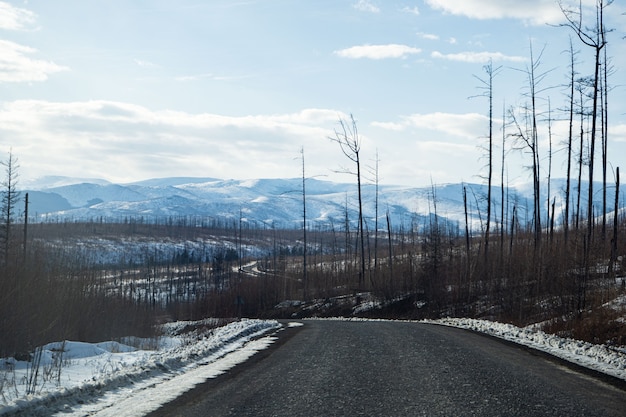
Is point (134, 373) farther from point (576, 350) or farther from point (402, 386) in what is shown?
point (576, 350)

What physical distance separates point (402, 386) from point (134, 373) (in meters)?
4.63

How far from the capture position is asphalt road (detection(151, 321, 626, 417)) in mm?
7520

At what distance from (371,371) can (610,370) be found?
4430 millimetres

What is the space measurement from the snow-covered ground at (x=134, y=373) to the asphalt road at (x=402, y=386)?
553mm

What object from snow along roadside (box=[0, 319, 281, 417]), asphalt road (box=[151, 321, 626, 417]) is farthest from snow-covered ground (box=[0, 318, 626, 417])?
asphalt road (box=[151, 321, 626, 417])

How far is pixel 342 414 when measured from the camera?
7.28m

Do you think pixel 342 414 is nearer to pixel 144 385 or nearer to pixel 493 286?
pixel 144 385

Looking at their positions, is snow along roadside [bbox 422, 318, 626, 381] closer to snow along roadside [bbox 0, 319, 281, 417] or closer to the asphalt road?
the asphalt road

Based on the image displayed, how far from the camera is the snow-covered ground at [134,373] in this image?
759 cm

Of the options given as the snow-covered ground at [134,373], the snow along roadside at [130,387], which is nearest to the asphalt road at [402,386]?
the snow along roadside at [130,387]

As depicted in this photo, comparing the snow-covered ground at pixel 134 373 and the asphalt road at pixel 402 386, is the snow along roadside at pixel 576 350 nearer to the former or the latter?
the snow-covered ground at pixel 134 373

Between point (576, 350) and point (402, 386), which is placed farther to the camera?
point (576, 350)

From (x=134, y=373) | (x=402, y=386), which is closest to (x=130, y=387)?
(x=134, y=373)

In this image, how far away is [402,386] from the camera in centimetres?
911
